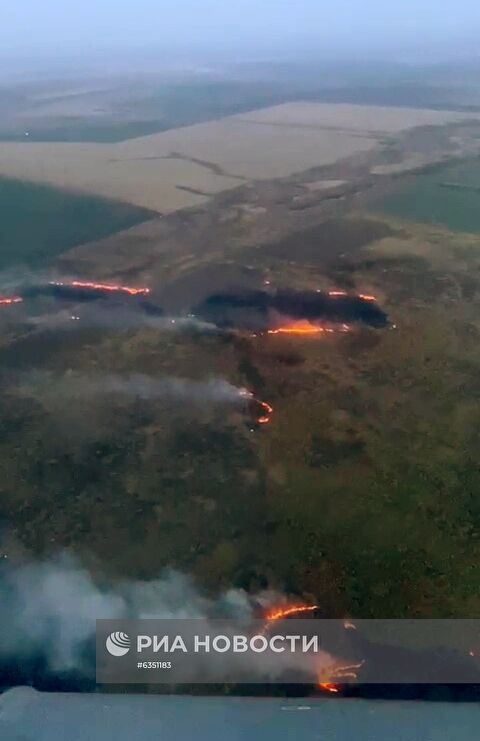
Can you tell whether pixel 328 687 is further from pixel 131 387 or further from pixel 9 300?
pixel 9 300

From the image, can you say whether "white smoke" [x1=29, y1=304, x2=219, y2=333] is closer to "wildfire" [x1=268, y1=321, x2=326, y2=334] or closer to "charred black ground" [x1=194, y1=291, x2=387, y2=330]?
"charred black ground" [x1=194, y1=291, x2=387, y2=330]

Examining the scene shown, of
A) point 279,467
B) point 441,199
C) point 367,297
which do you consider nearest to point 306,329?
point 367,297

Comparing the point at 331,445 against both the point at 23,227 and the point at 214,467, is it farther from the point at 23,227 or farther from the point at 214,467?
the point at 23,227

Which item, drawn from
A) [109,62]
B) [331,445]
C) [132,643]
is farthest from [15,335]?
[109,62]

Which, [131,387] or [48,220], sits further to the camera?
[48,220]

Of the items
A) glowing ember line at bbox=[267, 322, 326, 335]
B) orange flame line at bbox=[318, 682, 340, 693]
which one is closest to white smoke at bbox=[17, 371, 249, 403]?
glowing ember line at bbox=[267, 322, 326, 335]

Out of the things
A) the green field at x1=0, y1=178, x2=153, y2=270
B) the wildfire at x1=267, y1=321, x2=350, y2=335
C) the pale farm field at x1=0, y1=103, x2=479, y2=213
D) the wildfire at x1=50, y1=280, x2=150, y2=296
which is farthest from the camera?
the pale farm field at x1=0, y1=103, x2=479, y2=213
